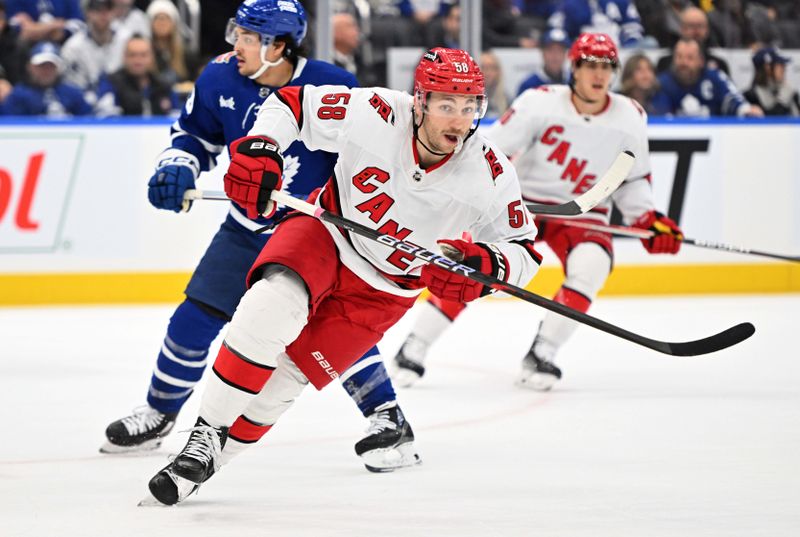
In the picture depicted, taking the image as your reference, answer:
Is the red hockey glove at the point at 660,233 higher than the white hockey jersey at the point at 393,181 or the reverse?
the reverse

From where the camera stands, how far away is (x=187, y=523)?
8.19 feet

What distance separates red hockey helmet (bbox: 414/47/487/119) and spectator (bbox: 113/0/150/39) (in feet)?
13.1

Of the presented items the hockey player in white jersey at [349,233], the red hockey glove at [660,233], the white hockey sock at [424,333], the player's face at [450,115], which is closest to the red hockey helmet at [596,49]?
the red hockey glove at [660,233]

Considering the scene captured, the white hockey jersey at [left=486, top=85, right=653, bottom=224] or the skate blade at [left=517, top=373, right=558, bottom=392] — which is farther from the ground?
the white hockey jersey at [left=486, top=85, right=653, bottom=224]

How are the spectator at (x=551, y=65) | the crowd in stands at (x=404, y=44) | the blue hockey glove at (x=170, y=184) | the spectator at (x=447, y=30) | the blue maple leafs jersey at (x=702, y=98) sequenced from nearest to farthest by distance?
1. the blue hockey glove at (x=170, y=184)
2. the crowd in stands at (x=404, y=44)
3. the spectator at (x=447, y=30)
4. the spectator at (x=551, y=65)
5. the blue maple leafs jersey at (x=702, y=98)

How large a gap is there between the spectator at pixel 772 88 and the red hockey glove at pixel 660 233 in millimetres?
2815

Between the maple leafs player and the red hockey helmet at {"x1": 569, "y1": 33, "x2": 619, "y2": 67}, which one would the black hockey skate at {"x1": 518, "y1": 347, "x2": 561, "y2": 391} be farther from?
the maple leafs player

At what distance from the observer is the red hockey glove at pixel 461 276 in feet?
8.52

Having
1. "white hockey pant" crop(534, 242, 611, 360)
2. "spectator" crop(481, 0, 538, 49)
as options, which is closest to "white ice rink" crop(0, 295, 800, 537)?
"white hockey pant" crop(534, 242, 611, 360)

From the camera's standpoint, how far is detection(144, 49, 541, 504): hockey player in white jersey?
259 centimetres

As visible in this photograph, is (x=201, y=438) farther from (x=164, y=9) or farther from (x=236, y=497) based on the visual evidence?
(x=164, y=9)

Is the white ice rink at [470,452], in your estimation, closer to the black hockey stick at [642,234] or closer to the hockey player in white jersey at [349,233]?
the hockey player in white jersey at [349,233]

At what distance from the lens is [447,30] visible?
258 inches

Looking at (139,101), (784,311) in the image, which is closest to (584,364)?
(784,311)
